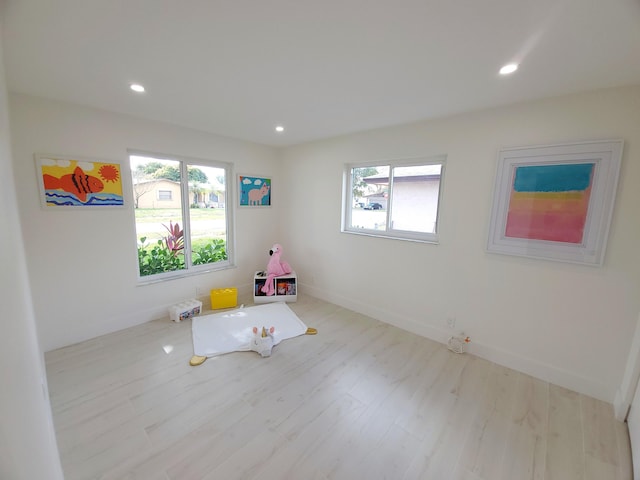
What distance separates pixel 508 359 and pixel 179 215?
3.94m

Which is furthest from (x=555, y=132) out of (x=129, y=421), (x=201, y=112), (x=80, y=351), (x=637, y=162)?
(x=80, y=351)

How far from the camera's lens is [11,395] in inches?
20.1

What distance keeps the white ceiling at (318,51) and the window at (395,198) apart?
694 mm

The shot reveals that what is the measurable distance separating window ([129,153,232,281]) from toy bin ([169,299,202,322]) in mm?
401

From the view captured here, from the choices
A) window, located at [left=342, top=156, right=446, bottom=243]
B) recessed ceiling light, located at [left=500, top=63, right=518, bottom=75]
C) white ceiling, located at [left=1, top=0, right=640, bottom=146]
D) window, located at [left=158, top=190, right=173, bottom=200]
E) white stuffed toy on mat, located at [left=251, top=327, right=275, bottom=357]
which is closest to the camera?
white ceiling, located at [left=1, top=0, right=640, bottom=146]

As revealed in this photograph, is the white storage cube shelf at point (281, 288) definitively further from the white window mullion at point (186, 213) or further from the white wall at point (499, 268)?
the white window mullion at point (186, 213)

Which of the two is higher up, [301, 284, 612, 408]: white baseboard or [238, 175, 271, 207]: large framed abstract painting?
Answer: [238, 175, 271, 207]: large framed abstract painting

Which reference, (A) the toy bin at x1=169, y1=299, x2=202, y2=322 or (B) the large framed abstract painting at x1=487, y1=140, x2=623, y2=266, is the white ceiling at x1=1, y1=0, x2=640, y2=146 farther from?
(A) the toy bin at x1=169, y1=299, x2=202, y2=322

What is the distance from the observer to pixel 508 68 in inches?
63.2

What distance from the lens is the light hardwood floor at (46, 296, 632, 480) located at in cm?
146

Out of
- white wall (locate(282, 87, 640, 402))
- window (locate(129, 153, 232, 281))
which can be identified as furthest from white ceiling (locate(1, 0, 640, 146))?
window (locate(129, 153, 232, 281))

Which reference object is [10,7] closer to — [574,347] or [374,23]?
[374,23]

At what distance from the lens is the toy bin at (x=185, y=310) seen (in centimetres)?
299

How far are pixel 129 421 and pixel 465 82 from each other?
10.8ft
